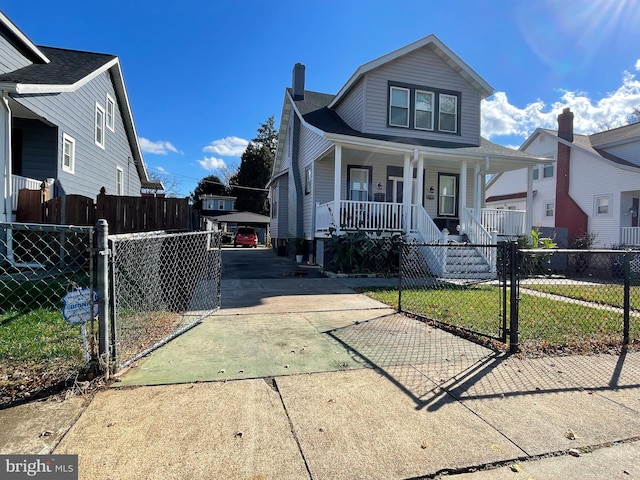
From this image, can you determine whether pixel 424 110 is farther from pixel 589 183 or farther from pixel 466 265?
pixel 589 183

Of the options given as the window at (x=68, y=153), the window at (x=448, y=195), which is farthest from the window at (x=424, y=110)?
the window at (x=68, y=153)

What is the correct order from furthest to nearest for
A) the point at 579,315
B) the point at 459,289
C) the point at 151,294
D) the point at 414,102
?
the point at 414,102 → the point at 459,289 → the point at 579,315 → the point at 151,294

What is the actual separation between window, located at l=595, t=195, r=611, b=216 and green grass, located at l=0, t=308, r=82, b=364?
70.5 ft

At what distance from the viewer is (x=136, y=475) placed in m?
1.94

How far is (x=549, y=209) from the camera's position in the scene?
20875 millimetres

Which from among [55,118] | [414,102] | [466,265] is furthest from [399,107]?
[55,118]

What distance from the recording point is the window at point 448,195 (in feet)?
47.3

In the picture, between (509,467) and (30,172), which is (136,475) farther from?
(30,172)

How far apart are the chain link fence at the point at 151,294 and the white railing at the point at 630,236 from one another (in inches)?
714

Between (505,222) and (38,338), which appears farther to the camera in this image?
(505,222)

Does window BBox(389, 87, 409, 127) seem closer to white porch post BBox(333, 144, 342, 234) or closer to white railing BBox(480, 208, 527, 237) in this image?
white porch post BBox(333, 144, 342, 234)

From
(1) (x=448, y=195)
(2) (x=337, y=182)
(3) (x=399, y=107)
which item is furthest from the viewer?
(1) (x=448, y=195)

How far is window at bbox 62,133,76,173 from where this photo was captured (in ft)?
36.9

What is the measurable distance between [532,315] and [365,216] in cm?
615
